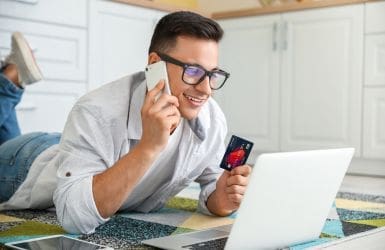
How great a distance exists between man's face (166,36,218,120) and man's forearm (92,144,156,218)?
0.16 metres

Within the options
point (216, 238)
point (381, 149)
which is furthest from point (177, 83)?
point (381, 149)

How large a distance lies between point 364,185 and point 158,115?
64.6 inches

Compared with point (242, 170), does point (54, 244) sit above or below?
below

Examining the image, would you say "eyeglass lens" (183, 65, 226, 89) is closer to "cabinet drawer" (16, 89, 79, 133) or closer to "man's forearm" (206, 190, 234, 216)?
"man's forearm" (206, 190, 234, 216)

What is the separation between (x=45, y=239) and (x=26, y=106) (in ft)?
4.86

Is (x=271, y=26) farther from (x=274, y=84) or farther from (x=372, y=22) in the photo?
(x=372, y=22)

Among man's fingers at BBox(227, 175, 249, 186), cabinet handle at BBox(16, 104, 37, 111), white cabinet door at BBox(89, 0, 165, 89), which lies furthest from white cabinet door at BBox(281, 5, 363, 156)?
man's fingers at BBox(227, 175, 249, 186)

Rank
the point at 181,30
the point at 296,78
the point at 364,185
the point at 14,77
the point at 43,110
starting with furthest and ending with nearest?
the point at 296,78 < the point at 43,110 < the point at 364,185 < the point at 14,77 < the point at 181,30

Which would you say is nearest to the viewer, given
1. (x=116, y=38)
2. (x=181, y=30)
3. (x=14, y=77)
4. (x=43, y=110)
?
(x=181, y=30)

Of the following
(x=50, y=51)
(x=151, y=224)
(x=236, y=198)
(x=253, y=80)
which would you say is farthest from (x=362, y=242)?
(x=253, y=80)

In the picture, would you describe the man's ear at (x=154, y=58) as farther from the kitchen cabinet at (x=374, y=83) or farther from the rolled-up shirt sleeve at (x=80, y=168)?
the kitchen cabinet at (x=374, y=83)

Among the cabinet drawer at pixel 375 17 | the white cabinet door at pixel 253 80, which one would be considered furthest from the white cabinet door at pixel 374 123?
the white cabinet door at pixel 253 80

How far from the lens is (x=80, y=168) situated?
1084mm

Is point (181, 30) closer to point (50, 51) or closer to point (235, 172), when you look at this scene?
point (235, 172)
